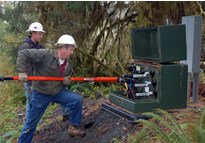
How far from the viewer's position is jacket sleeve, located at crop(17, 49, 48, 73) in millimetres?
6090

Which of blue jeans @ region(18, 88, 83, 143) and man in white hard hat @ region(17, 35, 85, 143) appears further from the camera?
blue jeans @ region(18, 88, 83, 143)

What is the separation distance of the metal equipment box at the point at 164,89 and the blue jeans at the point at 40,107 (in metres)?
0.89

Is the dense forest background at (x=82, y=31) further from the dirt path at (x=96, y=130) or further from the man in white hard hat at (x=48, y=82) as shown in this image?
the man in white hard hat at (x=48, y=82)

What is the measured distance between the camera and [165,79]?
6.09 m

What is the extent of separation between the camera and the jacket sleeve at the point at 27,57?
240 inches

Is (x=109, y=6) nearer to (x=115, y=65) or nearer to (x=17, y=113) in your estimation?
(x=115, y=65)

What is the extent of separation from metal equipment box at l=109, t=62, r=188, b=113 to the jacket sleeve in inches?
65.4

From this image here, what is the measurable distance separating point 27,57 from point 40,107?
0.91 metres

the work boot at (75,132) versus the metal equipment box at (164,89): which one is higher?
the metal equipment box at (164,89)

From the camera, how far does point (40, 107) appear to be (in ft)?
20.9

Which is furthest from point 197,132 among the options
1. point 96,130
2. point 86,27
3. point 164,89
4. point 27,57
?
point 86,27

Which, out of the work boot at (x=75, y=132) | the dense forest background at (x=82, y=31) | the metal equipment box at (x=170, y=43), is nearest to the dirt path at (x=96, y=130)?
the work boot at (x=75, y=132)

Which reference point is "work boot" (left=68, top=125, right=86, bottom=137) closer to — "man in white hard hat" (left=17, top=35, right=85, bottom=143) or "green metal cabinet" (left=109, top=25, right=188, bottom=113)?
"man in white hard hat" (left=17, top=35, right=85, bottom=143)

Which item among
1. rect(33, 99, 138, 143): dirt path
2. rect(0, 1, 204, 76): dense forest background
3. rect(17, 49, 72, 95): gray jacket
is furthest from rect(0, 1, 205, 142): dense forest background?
rect(17, 49, 72, 95): gray jacket
